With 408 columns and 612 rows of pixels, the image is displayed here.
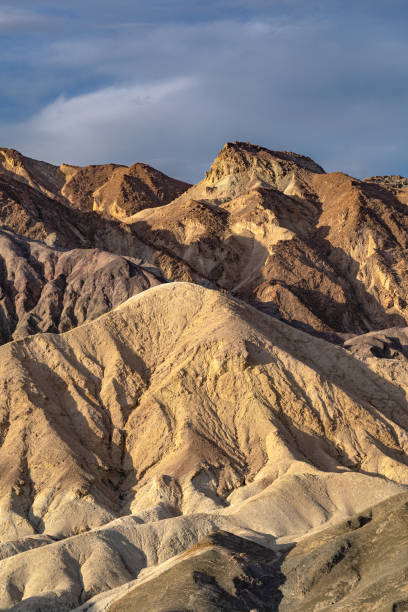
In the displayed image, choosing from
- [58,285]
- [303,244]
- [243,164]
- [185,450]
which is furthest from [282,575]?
[243,164]

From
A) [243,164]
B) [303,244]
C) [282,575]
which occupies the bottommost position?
[282,575]

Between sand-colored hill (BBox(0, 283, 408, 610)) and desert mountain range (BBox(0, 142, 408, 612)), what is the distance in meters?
0.14

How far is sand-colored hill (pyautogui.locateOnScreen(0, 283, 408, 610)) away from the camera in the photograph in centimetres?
6781

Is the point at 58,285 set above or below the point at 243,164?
below

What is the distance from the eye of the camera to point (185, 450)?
78.2 m

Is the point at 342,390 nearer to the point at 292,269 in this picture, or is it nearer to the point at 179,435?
the point at 179,435

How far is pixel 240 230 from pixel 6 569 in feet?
352

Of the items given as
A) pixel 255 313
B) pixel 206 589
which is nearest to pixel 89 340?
pixel 255 313

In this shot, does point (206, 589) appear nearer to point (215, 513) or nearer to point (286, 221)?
point (215, 513)

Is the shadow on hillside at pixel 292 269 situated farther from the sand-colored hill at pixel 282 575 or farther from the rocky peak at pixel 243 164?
the sand-colored hill at pixel 282 575

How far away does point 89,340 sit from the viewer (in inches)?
3514

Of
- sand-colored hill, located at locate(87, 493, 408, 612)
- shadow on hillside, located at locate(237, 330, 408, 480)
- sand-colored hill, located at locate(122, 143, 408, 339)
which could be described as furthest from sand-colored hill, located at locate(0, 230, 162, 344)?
sand-colored hill, located at locate(87, 493, 408, 612)

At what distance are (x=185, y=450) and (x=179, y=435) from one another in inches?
76.5

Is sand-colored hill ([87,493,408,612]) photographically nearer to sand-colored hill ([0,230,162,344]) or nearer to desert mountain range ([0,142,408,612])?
desert mountain range ([0,142,408,612])
